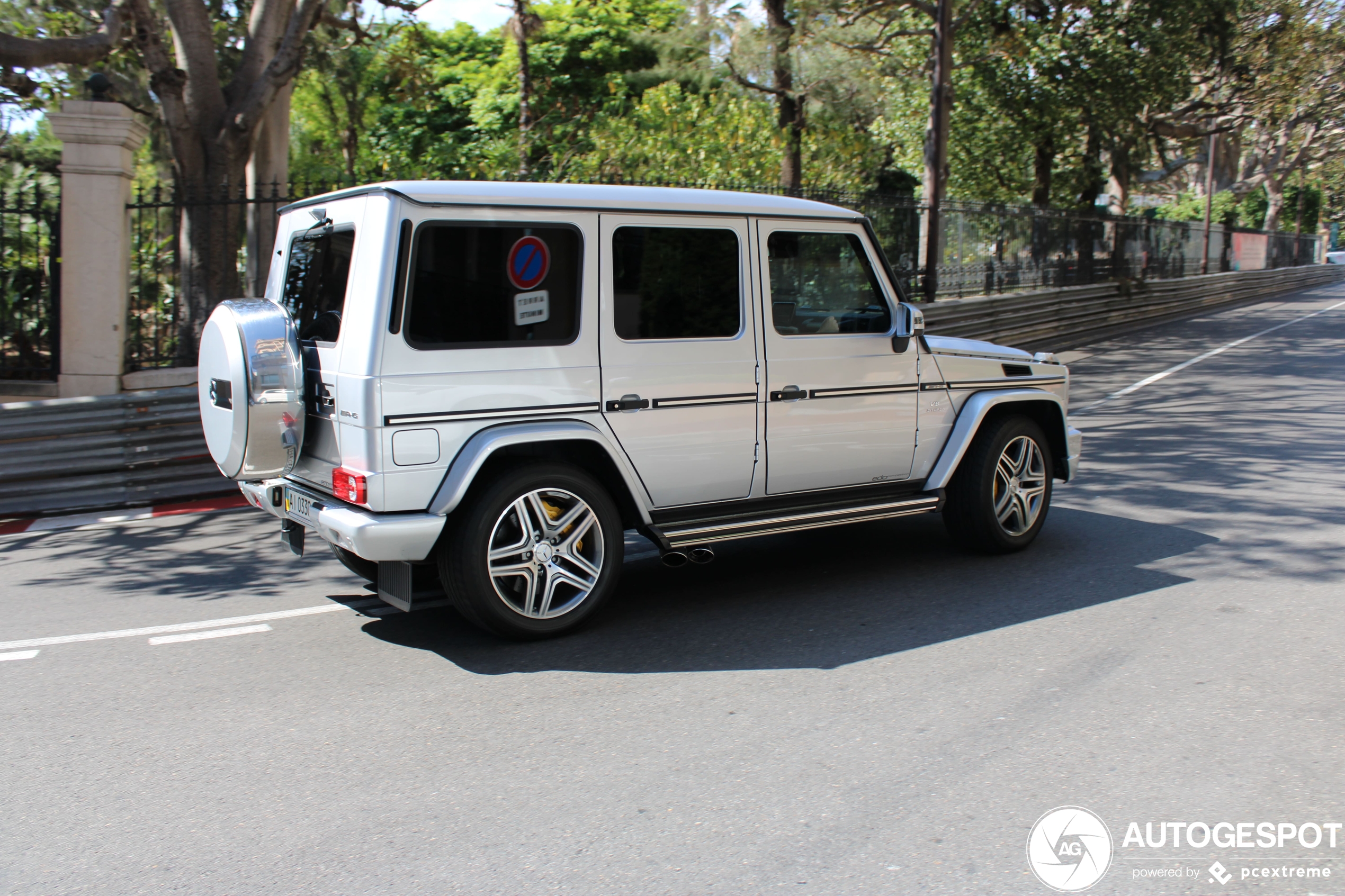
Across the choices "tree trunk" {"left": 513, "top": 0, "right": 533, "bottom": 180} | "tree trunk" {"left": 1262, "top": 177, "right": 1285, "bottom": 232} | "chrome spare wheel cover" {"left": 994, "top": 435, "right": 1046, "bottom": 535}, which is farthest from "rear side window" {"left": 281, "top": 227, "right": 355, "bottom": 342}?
"tree trunk" {"left": 1262, "top": 177, "right": 1285, "bottom": 232}

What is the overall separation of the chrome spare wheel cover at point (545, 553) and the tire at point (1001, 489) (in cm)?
243

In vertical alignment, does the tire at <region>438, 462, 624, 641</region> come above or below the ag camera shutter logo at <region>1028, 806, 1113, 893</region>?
above

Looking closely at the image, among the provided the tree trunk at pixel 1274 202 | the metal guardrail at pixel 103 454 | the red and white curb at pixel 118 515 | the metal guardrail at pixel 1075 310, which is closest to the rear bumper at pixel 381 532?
the red and white curb at pixel 118 515

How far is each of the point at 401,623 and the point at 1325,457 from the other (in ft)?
27.2

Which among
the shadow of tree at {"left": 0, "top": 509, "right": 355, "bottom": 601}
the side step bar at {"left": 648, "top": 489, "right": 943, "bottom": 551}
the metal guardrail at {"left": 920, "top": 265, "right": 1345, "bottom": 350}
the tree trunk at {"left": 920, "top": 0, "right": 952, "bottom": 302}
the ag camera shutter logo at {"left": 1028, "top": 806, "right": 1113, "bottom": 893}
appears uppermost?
the tree trunk at {"left": 920, "top": 0, "right": 952, "bottom": 302}

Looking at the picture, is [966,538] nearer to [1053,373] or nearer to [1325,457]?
[1053,373]

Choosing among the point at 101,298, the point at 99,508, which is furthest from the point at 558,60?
the point at 99,508

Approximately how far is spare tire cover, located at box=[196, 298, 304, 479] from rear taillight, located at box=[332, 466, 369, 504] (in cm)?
30

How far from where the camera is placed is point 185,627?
546cm

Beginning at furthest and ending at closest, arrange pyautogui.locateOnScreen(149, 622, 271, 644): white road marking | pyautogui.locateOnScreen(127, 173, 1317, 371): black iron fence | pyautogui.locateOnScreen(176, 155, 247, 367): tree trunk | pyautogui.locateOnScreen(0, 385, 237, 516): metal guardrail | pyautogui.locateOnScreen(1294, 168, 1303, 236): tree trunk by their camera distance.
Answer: pyautogui.locateOnScreen(1294, 168, 1303, 236): tree trunk
pyautogui.locateOnScreen(176, 155, 247, 367): tree trunk
pyautogui.locateOnScreen(127, 173, 1317, 371): black iron fence
pyautogui.locateOnScreen(0, 385, 237, 516): metal guardrail
pyautogui.locateOnScreen(149, 622, 271, 644): white road marking

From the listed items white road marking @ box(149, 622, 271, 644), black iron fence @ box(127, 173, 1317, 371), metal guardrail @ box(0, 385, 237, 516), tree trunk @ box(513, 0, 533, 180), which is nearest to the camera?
white road marking @ box(149, 622, 271, 644)

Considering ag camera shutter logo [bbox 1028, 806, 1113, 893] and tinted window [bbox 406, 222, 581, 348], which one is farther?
tinted window [bbox 406, 222, 581, 348]

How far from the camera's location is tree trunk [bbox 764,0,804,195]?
23891 mm

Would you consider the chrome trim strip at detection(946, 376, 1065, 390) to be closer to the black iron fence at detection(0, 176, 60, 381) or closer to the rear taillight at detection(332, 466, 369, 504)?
the rear taillight at detection(332, 466, 369, 504)
